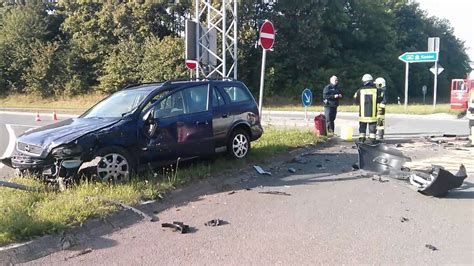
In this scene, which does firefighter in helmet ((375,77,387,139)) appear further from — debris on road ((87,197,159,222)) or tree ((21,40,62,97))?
tree ((21,40,62,97))

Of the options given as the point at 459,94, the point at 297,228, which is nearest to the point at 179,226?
the point at 297,228

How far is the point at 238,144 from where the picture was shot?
8.53 m

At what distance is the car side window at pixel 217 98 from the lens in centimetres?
808

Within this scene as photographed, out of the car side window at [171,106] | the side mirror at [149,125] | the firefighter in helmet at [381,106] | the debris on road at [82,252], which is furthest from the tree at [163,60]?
the debris on road at [82,252]

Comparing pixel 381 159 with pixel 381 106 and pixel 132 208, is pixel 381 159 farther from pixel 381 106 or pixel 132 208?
pixel 132 208

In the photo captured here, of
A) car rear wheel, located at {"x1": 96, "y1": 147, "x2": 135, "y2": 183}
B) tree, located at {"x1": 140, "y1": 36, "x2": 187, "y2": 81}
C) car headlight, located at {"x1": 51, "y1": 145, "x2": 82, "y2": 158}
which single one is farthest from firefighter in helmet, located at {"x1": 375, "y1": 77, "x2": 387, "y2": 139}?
tree, located at {"x1": 140, "y1": 36, "x2": 187, "y2": 81}

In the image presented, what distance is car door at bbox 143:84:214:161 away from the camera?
23.1 ft

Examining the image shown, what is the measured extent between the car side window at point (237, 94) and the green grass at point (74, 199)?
125 cm

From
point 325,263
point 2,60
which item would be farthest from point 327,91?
point 2,60

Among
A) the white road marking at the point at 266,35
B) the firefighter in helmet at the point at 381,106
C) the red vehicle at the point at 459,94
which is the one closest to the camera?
the white road marking at the point at 266,35

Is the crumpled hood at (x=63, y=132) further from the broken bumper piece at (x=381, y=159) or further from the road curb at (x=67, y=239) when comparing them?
the broken bumper piece at (x=381, y=159)

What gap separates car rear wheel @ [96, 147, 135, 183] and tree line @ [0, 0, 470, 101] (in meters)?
30.1

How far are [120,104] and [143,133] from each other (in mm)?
886

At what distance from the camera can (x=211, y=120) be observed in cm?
787
